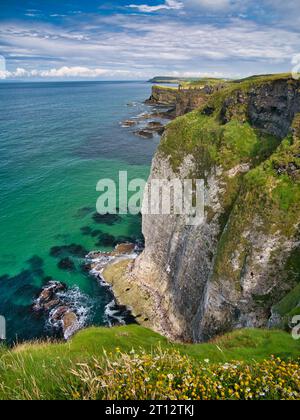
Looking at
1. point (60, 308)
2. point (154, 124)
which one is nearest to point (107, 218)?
point (60, 308)

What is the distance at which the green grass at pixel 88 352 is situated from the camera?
34.6ft

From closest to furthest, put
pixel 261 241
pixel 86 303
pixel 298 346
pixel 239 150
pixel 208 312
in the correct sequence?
pixel 298 346 → pixel 261 241 → pixel 208 312 → pixel 239 150 → pixel 86 303

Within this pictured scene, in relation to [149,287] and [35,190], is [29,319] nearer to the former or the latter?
[149,287]

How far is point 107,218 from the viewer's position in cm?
6919

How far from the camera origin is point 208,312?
33031 mm

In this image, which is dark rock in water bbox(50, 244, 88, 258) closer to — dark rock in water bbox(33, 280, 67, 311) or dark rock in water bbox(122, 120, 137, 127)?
dark rock in water bbox(33, 280, 67, 311)

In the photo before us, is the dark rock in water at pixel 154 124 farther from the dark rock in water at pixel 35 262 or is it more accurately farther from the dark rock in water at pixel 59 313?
the dark rock in water at pixel 59 313

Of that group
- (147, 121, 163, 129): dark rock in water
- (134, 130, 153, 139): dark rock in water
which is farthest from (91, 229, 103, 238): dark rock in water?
(147, 121, 163, 129): dark rock in water

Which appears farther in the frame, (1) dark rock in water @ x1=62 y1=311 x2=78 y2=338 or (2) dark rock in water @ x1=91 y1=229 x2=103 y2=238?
(2) dark rock in water @ x1=91 y1=229 x2=103 y2=238

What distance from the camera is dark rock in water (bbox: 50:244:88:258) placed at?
5819 cm

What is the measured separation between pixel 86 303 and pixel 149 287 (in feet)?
31.7

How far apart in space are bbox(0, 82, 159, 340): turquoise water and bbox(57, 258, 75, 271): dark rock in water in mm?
612

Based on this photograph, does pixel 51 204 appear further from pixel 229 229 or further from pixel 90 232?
pixel 229 229
